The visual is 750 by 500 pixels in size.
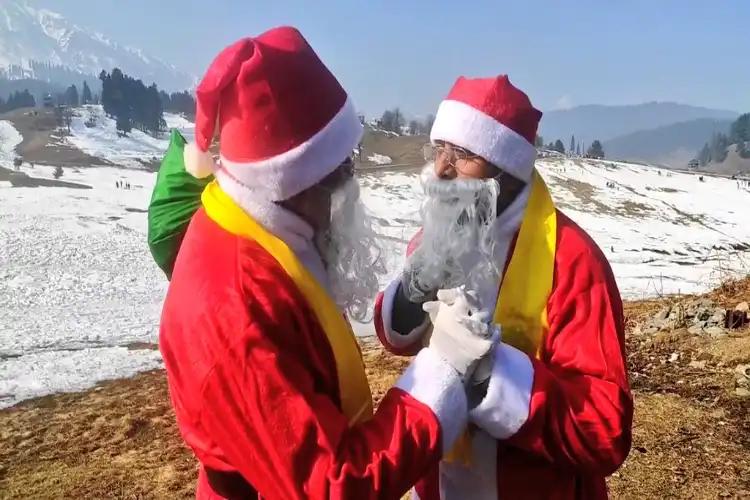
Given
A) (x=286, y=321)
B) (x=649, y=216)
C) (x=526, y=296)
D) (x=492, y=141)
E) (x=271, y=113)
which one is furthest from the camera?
(x=649, y=216)

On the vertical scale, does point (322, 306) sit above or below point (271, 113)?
below

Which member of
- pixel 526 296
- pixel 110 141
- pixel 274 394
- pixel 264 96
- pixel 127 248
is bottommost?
pixel 127 248

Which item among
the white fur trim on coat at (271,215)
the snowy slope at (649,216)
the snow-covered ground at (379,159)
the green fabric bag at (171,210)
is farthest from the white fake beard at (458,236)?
the snow-covered ground at (379,159)

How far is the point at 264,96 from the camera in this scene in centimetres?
158

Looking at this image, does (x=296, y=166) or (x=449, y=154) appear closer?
(x=296, y=166)

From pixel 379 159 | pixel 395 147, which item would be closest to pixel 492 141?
pixel 379 159

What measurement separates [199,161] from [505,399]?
1.00m

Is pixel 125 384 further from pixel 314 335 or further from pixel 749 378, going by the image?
pixel 314 335

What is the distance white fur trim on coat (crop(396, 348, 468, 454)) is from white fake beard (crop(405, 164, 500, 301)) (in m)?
0.45

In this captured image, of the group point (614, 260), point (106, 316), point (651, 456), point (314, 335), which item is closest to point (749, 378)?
point (651, 456)

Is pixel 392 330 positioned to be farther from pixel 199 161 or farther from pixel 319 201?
pixel 199 161

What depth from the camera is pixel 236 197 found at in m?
1.66

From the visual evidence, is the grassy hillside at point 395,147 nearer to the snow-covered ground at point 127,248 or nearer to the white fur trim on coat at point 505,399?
the snow-covered ground at point 127,248

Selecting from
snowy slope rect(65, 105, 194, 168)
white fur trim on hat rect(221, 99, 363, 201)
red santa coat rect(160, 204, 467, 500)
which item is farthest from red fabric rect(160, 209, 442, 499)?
snowy slope rect(65, 105, 194, 168)
